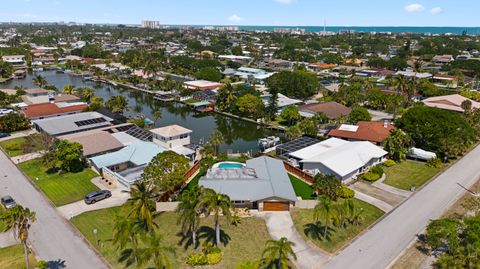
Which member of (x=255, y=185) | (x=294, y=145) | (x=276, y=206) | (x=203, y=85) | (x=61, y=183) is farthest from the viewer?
(x=203, y=85)

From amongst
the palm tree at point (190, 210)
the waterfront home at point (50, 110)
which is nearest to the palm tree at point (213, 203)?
the palm tree at point (190, 210)

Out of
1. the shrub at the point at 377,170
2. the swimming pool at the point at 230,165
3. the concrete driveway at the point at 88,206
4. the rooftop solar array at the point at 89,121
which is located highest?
the rooftop solar array at the point at 89,121

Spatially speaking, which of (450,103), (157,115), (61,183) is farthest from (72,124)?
(450,103)

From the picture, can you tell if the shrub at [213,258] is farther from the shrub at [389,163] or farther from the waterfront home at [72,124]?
the waterfront home at [72,124]

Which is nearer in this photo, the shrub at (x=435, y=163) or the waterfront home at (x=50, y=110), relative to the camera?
the shrub at (x=435, y=163)

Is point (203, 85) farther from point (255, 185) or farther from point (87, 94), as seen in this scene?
point (255, 185)

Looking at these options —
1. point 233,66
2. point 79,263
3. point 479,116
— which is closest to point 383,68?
point 233,66
